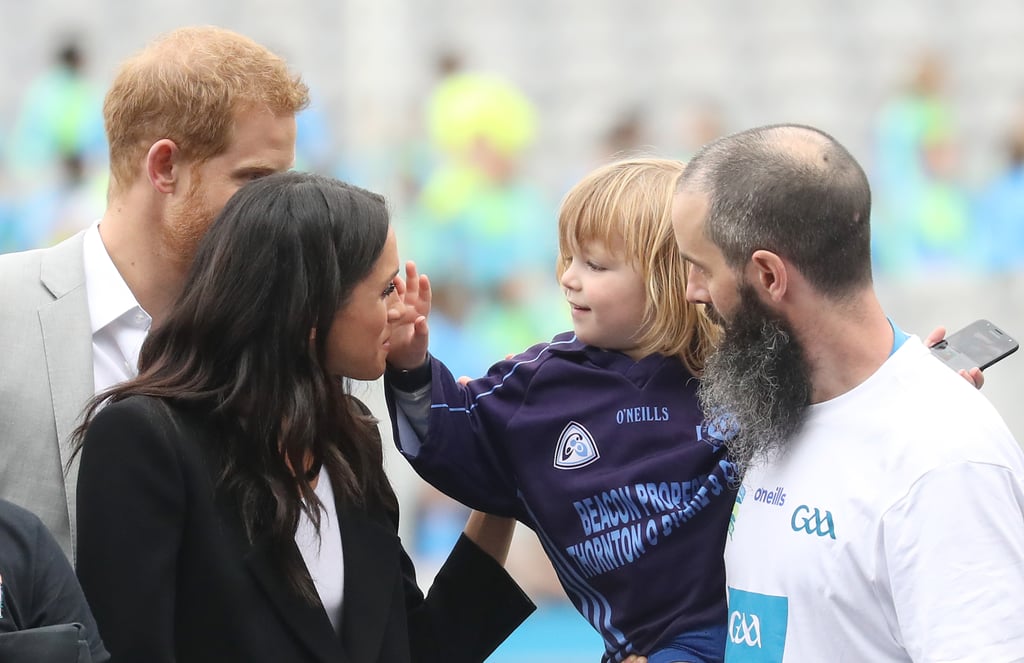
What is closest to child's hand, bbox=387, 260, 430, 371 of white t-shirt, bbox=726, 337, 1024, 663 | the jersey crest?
the jersey crest

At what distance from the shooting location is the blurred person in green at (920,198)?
896 centimetres

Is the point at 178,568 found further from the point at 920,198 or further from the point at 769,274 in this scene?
the point at 920,198

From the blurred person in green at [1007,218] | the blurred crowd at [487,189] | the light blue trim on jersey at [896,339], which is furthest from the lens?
the blurred person in green at [1007,218]

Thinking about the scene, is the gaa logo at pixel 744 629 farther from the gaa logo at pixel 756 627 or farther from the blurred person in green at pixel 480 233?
the blurred person in green at pixel 480 233

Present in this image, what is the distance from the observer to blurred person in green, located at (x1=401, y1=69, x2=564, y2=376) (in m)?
7.66

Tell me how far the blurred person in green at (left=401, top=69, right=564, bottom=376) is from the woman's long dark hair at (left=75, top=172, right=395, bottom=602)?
514 cm

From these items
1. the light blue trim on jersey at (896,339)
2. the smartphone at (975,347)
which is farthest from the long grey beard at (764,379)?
the smartphone at (975,347)

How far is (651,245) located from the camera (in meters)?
2.66

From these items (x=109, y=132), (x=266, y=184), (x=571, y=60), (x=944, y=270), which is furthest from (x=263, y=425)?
(x=571, y=60)

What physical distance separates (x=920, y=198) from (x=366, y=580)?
7379 mm

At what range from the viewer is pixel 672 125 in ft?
33.8

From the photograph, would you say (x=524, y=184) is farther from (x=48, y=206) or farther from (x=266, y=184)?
(x=266, y=184)

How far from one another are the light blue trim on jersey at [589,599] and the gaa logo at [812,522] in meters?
0.51

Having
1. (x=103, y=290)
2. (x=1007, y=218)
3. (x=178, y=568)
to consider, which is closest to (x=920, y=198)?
(x=1007, y=218)
